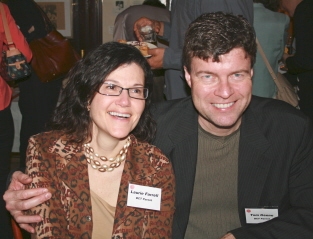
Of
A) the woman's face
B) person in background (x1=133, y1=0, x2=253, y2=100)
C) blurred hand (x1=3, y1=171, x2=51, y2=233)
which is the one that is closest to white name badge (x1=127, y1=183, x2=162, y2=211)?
the woman's face

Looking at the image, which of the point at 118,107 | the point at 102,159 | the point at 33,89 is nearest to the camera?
the point at 118,107

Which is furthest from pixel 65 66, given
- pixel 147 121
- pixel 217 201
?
pixel 217 201

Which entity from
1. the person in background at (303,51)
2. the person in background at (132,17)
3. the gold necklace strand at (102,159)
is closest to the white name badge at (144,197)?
the gold necklace strand at (102,159)

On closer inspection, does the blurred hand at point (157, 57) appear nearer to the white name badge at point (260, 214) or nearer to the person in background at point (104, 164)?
the person in background at point (104, 164)

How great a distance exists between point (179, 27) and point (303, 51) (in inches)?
47.3

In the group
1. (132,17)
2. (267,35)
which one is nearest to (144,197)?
(267,35)

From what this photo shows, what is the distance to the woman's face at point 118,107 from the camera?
1.89 m

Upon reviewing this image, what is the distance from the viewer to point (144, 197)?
1.90 metres

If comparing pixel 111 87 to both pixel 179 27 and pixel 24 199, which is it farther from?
pixel 179 27

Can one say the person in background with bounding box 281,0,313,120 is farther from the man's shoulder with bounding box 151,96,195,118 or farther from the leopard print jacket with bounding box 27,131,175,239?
the leopard print jacket with bounding box 27,131,175,239

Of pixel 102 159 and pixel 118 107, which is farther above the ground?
pixel 118 107

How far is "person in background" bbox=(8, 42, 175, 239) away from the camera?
1851 mm

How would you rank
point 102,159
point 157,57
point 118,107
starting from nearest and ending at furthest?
point 118,107 < point 102,159 < point 157,57

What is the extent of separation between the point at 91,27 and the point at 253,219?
5149mm
